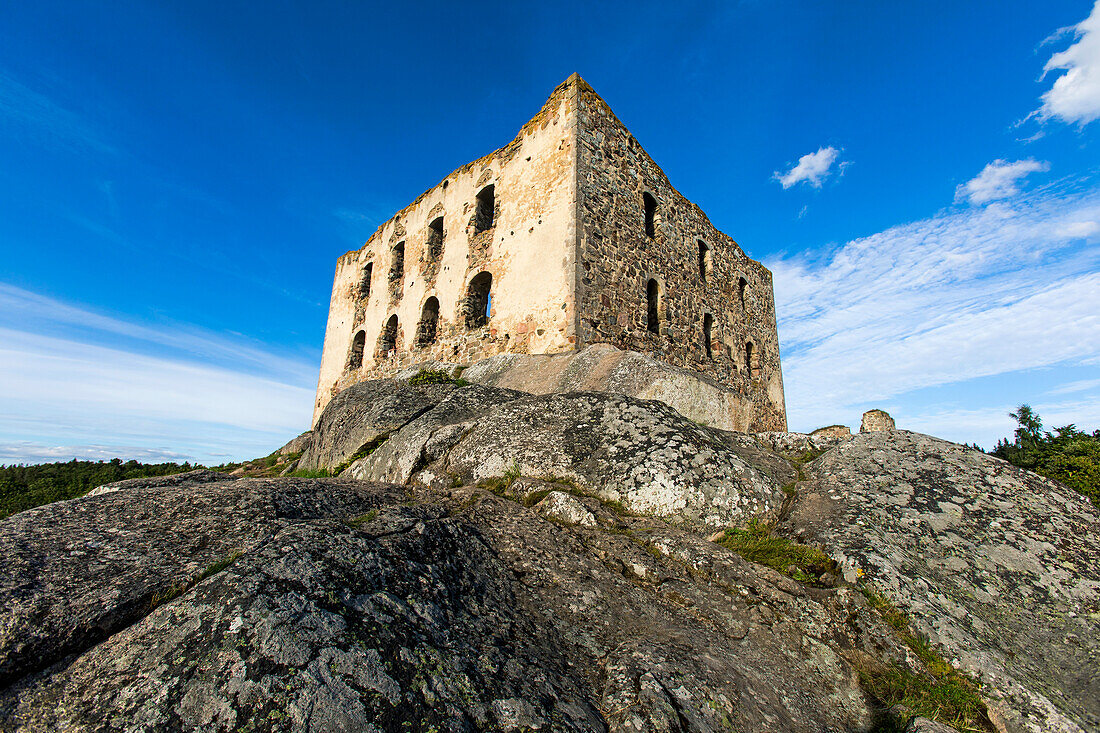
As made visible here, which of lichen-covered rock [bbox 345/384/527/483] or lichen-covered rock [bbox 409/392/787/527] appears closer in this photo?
lichen-covered rock [bbox 409/392/787/527]

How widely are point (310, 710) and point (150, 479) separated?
397 cm

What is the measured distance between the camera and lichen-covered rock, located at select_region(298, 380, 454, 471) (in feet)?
21.5

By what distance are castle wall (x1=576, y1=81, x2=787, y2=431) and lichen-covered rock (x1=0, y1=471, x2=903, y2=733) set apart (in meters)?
4.69

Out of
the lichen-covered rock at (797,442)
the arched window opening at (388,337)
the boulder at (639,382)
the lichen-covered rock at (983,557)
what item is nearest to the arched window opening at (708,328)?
the boulder at (639,382)

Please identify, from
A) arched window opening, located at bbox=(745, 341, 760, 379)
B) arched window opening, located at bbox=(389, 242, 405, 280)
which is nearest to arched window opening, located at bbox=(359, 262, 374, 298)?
arched window opening, located at bbox=(389, 242, 405, 280)

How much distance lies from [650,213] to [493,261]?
172 inches

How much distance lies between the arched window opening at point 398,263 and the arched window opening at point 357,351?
2506 mm

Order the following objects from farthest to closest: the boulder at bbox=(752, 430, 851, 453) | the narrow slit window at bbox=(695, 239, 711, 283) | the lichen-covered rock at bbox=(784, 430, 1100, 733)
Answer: the narrow slit window at bbox=(695, 239, 711, 283) < the boulder at bbox=(752, 430, 851, 453) < the lichen-covered rock at bbox=(784, 430, 1100, 733)

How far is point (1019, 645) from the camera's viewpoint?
2764 millimetres

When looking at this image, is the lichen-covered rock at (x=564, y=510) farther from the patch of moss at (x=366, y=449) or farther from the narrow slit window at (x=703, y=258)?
the narrow slit window at (x=703, y=258)

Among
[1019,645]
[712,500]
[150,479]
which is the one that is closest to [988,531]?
[1019,645]

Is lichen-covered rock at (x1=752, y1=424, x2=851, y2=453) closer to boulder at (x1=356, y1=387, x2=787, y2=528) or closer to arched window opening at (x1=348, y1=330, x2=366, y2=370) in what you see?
boulder at (x1=356, y1=387, x2=787, y2=528)

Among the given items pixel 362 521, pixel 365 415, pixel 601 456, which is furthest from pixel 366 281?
pixel 362 521

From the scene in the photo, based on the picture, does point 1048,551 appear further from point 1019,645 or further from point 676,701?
point 676,701
